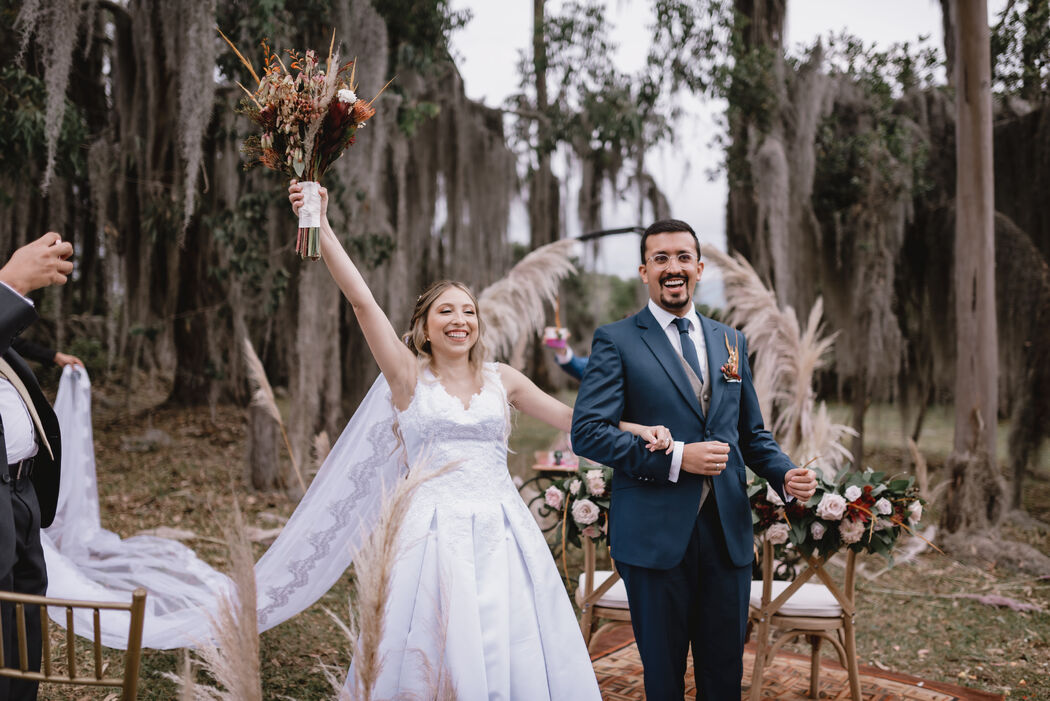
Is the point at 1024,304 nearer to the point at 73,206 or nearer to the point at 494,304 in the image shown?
the point at 494,304

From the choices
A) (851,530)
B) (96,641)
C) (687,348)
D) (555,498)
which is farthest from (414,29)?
(96,641)

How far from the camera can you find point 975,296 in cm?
655

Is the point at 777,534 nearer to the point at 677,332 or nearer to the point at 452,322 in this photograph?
the point at 677,332

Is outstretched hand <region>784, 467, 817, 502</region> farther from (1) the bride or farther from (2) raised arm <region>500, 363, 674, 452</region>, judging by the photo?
(2) raised arm <region>500, 363, 674, 452</region>

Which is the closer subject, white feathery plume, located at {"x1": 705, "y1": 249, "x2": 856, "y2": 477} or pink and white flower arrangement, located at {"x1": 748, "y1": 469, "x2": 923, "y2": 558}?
pink and white flower arrangement, located at {"x1": 748, "y1": 469, "x2": 923, "y2": 558}

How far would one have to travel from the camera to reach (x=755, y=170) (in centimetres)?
839

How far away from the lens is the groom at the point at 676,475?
→ 7.97 ft

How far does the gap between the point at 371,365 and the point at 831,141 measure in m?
5.82

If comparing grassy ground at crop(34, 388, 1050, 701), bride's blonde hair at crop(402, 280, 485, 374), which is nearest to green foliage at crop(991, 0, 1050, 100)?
grassy ground at crop(34, 388, 1050, 701)

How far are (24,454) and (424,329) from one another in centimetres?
140

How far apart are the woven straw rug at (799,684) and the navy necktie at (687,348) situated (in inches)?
76.3

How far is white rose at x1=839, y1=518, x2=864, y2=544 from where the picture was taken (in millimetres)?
3354

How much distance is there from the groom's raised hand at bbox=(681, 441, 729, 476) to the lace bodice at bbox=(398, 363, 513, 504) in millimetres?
841

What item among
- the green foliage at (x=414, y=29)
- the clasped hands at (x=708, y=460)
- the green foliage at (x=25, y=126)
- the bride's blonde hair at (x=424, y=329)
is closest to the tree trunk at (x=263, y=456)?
the green foliage at (x=25, y=126)
